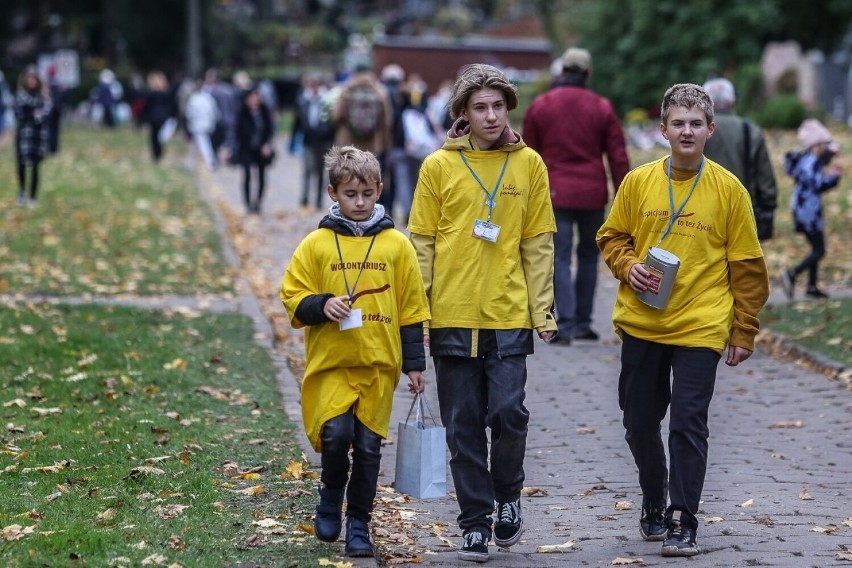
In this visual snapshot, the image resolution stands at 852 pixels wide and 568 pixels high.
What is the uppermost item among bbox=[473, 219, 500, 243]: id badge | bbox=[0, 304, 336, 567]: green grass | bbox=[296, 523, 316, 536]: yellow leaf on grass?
bbox=[473, 219, 500, 243]: id badge

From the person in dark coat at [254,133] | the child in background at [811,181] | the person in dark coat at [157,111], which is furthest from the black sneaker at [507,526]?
the person in dark coat at [157,111]

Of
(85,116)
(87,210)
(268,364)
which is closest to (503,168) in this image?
(268,364)

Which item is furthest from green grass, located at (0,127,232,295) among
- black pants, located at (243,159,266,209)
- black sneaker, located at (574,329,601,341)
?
black sneaker, located at (574,329,601,341)

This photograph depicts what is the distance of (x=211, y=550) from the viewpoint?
5723 mm

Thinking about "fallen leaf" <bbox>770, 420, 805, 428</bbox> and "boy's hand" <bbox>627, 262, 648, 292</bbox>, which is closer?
"boy's hand" <bbox>627, 262, 648, 292</bbox>

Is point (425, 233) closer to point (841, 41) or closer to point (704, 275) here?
point (704, 275)

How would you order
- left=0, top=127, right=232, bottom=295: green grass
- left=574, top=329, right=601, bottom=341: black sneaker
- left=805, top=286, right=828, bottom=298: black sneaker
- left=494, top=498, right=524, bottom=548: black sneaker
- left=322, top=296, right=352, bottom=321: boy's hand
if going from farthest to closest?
left=0, top=127, right=232, bottom=295: green grass
left=805, top=286, right=828, bottom=298: black sneaker
left=574, top=329, right=601, bottom=341: black sneaker
left=494, top=498, right=524, bottom=548: black sneaker
left=322, top=296, right=352, bottom=321: boy's hand

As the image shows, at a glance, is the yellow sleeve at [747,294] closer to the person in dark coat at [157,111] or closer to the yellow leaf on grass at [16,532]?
the yellow leaf on grass at [16,532]

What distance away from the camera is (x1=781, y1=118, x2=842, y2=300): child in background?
1235cm

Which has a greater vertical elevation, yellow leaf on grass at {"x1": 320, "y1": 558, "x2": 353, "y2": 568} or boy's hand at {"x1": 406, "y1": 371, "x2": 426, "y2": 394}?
boy's hand at {"x1": 406, "y1": 371, "x2": 426, "y2": 394}

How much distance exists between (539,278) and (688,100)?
36.3 inches

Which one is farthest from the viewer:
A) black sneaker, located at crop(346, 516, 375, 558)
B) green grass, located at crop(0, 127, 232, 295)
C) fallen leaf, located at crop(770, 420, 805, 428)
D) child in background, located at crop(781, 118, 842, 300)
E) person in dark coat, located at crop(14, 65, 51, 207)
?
person in dark coat, located at crop(14, 65, 51, 207)

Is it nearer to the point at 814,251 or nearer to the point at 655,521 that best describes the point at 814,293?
the point at 814,251

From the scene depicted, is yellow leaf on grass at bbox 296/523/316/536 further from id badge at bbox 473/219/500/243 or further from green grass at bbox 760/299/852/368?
green grass at bbox 760/299/852/368
